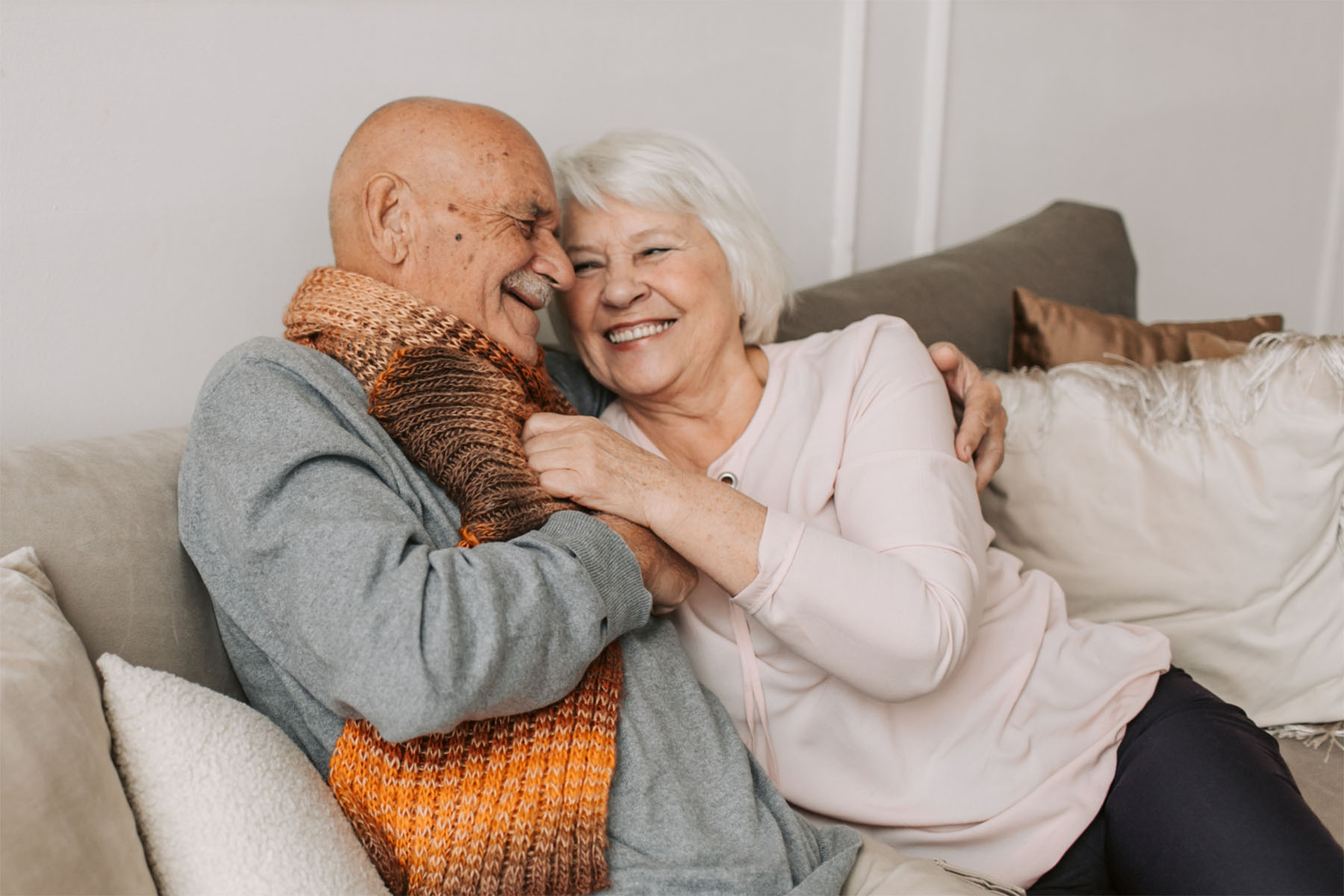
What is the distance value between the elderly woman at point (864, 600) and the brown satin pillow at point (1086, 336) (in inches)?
23.2

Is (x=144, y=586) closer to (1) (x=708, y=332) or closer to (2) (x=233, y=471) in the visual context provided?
(2) (x=233, y=471)

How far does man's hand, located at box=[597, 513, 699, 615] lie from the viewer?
1187 millimetres

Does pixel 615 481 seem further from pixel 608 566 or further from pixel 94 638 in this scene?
pixel 94 638

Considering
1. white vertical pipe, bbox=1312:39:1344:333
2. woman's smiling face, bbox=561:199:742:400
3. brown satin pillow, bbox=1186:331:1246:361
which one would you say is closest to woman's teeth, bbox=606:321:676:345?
woman's smiling face, bbox=561:199:742:400

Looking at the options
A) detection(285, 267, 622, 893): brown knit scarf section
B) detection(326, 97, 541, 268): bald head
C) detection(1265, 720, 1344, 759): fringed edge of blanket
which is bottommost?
detection(1265, 720, 1344, 759): fringed edge of blanket

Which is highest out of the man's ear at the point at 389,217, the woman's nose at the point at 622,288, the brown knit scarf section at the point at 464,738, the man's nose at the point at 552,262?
the man's ear at the point at 389,217

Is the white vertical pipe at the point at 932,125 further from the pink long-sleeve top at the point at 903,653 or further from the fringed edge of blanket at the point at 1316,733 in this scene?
the fringed edge of blanket at the point at 1316,733

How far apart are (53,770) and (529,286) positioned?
0.78m

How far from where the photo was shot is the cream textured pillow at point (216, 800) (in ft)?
2.97

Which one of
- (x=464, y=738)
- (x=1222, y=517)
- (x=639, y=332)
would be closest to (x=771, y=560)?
(x=464, y=738)

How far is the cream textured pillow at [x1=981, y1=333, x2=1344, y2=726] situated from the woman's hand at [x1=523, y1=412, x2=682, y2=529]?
0.79 meters

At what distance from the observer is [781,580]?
3.87 feet

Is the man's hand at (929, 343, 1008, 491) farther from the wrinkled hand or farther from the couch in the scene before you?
the wrinkled hand

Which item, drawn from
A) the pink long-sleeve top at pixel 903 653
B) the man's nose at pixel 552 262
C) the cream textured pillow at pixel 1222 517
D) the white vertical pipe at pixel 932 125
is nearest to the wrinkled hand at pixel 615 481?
the pink long-sleeve top at pixel 903 653
